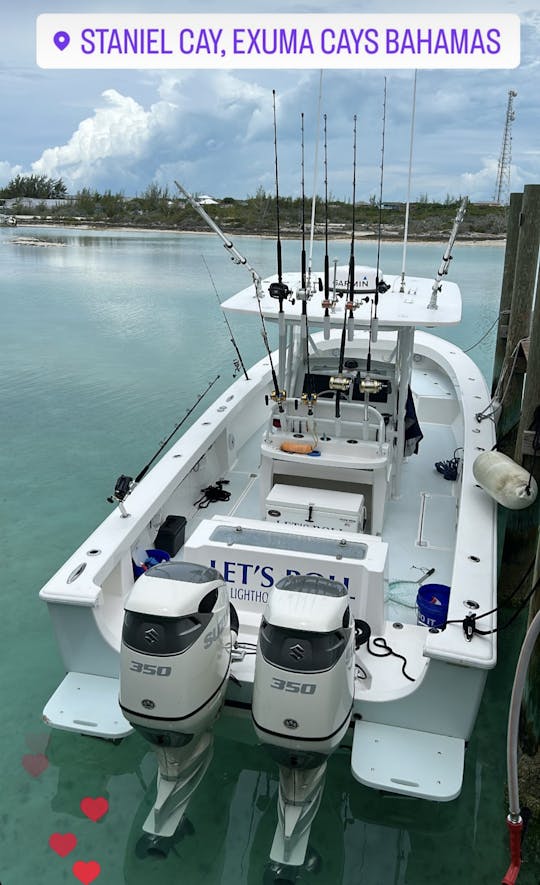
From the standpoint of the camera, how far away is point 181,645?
2166mm

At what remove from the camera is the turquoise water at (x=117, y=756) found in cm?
244

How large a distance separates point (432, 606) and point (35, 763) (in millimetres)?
1730

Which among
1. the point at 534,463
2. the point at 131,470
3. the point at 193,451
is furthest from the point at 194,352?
the point at 534,463

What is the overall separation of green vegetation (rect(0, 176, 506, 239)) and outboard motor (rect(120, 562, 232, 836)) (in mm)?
17554

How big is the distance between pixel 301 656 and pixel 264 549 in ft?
2.26

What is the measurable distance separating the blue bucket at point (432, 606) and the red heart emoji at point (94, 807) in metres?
1.43

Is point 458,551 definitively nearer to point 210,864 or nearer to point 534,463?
point 534,463

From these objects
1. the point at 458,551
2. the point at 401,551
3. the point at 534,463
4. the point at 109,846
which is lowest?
the point at 109,846

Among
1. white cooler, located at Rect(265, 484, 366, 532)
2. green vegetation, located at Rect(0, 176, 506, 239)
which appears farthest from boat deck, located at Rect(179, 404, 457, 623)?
green vegetation, located at Rect(0, 176, 506, 239)

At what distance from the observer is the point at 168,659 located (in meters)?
2.16

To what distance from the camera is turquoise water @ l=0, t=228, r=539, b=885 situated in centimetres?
244

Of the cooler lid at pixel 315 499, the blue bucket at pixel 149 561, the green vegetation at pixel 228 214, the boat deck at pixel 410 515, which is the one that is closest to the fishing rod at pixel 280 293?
the cooler lid at pixel 315 499

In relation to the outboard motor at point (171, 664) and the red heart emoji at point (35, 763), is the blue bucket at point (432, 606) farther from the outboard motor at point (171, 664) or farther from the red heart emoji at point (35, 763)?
the red heart emoji at point (35, 763)

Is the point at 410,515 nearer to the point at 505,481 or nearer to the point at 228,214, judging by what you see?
the point at 505,481
